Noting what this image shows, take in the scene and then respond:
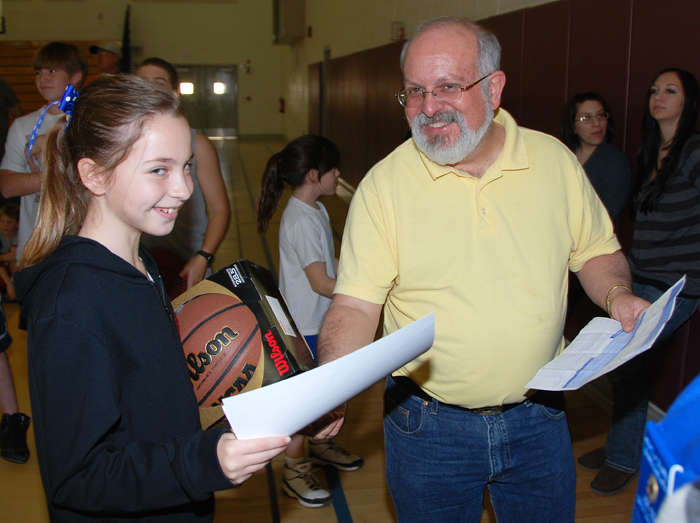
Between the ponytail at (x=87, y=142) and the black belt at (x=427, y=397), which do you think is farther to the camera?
the black belt at (x=427, y=397)

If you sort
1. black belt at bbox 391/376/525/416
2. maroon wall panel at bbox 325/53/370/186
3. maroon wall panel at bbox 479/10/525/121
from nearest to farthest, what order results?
black belt at bbox 391/376/525/416 < maroon wall panel at bbox 479/10/525/121 < maroon wall panel at bbox 325/53/370/186

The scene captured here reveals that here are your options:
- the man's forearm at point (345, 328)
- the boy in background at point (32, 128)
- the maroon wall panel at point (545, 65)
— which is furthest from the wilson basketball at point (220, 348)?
the maroon wall panel at point (545, 65)

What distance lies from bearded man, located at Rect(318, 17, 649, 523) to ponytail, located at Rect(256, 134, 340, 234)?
4.05 ft

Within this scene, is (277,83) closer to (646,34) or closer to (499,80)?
(646,34)

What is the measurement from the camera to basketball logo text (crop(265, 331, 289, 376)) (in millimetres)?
1318

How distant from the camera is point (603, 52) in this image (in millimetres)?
3240

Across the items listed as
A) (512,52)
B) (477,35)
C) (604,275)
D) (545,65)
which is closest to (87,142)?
(477,35)

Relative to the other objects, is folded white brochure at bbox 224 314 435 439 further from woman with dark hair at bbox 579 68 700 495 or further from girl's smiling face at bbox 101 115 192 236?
woman with dark hair at bbox 579 68 700 495

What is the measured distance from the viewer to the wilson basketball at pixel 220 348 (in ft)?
4.34

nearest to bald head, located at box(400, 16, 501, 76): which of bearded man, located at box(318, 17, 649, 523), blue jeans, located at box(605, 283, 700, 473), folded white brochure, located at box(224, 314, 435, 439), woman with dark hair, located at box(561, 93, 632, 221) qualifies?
bearded man, located at box(318, 17, 649, 523)

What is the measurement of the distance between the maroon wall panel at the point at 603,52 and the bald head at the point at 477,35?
1.99 metres

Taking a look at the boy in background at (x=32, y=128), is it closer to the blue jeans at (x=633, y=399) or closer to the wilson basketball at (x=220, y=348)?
the wilson basketball at (x=220, y=348)

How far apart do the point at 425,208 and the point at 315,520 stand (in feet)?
5.31

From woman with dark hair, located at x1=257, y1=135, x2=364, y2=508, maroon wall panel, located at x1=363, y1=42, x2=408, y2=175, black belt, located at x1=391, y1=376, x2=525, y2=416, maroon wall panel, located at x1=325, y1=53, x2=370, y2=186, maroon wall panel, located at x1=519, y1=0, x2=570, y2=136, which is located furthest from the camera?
maroon wall panel, located at x1=325, y1=53, x2=370, y2=186
